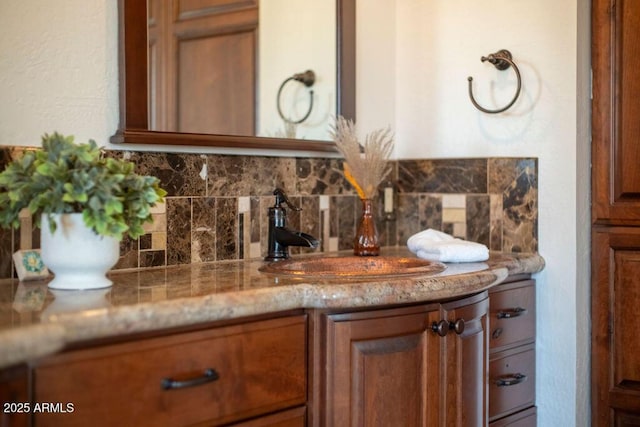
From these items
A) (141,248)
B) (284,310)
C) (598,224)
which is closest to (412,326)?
(284,310)

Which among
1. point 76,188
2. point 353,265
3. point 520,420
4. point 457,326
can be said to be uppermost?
point 76,188

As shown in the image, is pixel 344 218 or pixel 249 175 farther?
pixel 344 218

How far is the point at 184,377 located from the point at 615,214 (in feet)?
4.76

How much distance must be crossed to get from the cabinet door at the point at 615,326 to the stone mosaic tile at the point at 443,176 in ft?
1.37

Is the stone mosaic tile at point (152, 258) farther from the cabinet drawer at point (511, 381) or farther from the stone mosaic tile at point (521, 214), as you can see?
the stone mosaic tile at point (521, 214)

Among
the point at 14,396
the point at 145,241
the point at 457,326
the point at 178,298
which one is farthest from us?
the point at 145,241

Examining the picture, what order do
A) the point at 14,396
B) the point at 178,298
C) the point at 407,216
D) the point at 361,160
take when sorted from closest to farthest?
1. the point at 14,396
2. the point at 178,298
3. the point at 361,160
4. the point at 407,216

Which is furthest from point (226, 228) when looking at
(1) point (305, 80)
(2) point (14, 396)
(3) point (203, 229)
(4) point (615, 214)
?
(4) point (615, 214)

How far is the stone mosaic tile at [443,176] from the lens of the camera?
8.00 feet

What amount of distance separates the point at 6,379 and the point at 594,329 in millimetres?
1738

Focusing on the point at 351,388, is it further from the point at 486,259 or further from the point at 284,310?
the point at 486,259

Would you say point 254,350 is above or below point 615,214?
below

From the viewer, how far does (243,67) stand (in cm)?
211

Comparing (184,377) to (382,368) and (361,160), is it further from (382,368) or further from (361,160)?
(361,160)
